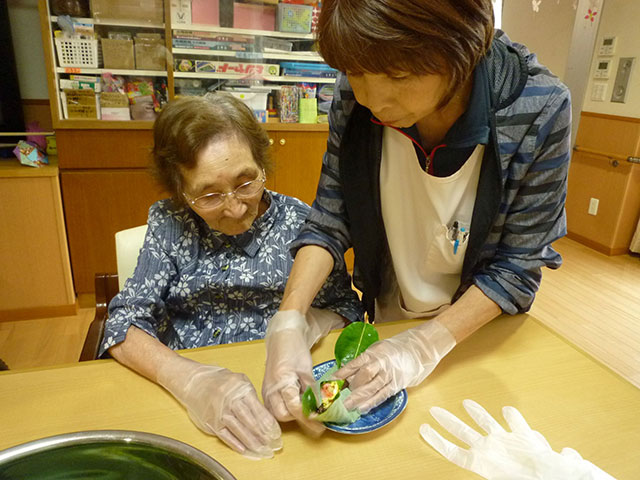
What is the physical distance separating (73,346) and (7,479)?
77.5 inches

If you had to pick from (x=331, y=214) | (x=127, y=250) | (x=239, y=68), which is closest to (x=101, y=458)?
(x=331, y=214)

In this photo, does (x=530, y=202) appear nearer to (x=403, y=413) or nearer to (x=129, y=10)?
(x=403, y=413)

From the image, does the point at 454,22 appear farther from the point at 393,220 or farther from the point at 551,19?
the point at 551,19

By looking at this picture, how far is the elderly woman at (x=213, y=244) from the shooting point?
46.6 inches

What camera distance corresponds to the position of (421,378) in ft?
2.88

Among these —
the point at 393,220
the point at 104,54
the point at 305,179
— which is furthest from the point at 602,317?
the point at 104,54

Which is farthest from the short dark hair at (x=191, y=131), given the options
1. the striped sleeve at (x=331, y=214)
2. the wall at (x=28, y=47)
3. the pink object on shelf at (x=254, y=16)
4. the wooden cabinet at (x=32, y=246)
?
the wall at (x=28, y=47)

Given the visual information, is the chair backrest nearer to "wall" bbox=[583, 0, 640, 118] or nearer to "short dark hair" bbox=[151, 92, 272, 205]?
"short dark hair" bbox=[151, 92, 272, 205]

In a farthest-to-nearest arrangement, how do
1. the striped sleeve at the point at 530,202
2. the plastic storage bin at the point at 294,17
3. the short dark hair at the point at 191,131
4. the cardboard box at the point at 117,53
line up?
1. the plastic storage bin at the point at 294,17
2. the cardboard box at the point at 117,53
3. the short dark hair at the point at 191,131
4. the striped sleeve at the point at 530,202

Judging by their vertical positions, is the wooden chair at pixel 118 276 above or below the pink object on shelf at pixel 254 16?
below

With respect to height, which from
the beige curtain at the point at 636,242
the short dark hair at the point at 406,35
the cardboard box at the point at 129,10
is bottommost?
the beige curtain at the point at 636,242

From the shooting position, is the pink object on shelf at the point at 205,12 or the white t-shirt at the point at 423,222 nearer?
the white t-shirt at the point at 423,222

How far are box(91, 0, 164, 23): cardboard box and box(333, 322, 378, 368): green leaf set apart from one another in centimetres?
223

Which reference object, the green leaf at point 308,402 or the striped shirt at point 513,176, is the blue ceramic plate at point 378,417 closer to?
the green leaf at point 308,402
